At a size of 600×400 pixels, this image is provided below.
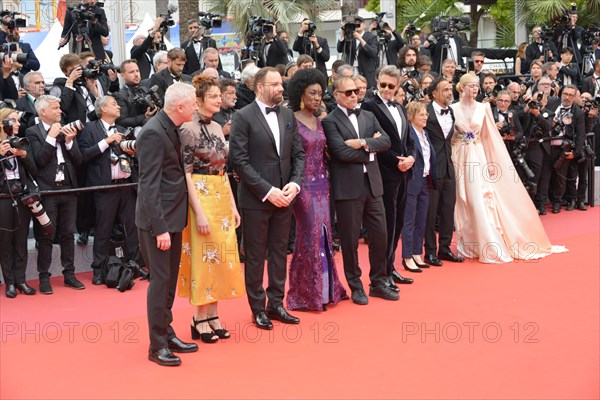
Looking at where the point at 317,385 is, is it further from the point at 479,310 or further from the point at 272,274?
the point at 479,310

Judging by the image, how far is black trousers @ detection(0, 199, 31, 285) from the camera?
24.2 feet

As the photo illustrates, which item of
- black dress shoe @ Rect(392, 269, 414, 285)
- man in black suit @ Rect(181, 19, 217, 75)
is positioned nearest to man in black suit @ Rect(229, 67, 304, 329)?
black dress shoe @ Rect(392, 269, 414, 285)

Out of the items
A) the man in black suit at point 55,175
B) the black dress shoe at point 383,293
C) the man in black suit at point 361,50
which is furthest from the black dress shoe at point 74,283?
the man in black suit at point 361,50

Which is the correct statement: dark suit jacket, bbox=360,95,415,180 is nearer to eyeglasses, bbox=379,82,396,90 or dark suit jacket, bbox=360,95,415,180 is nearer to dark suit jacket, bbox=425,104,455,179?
eyeglasses, bbox=379,82,396,90

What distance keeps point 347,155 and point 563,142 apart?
5.44m

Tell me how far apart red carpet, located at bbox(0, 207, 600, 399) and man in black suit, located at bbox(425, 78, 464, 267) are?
2.35 ft

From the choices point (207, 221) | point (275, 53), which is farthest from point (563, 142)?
point (207, 221)

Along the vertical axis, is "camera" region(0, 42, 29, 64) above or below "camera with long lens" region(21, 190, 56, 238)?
above

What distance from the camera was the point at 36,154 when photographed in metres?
7.50

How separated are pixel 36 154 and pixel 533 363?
171 inches

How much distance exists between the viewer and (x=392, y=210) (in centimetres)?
735

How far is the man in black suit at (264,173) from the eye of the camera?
6.07m

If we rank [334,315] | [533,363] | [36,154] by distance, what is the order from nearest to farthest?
[533,363] → [334,315] → [36,154]

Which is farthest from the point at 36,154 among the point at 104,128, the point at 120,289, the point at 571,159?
the point at 571,159
